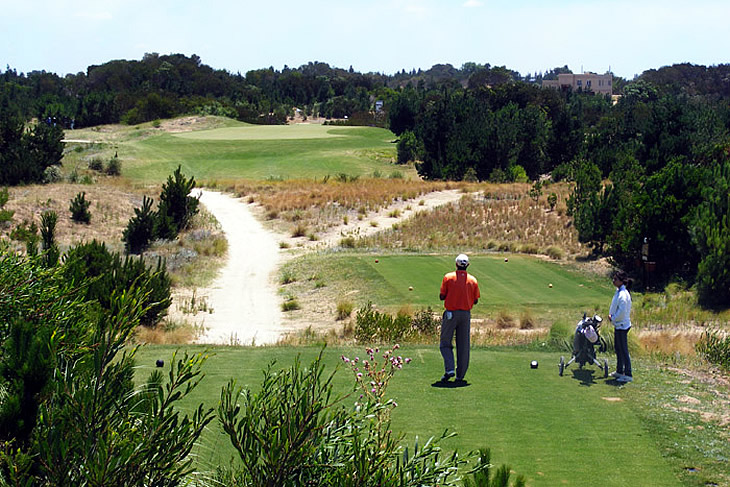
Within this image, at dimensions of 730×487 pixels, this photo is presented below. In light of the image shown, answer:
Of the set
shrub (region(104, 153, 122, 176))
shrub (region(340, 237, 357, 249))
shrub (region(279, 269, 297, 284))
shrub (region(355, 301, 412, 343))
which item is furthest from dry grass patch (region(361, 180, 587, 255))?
shrub (region(104, 153, 122, 176))

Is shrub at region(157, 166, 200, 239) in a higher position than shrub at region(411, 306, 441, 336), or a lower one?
higher

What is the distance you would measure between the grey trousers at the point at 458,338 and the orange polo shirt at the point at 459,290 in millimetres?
96

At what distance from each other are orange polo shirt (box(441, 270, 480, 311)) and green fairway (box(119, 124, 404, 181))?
54.8 meters

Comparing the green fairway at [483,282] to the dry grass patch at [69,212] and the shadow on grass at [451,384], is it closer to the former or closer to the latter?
the shadow on grass at [451,384]

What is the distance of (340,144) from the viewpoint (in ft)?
290

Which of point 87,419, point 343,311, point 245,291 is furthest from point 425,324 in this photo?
point 87,419

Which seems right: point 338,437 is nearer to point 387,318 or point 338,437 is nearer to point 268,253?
point 387,318

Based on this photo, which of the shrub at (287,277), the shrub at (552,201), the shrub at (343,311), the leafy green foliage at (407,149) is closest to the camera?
the shrub at (343,311)

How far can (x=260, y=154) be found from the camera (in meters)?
80.5

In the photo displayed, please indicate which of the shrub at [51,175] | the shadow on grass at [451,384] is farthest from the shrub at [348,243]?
the shadow on grass at [451,384]

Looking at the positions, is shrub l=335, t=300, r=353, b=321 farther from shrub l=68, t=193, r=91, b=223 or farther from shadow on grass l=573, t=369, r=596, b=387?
shrub l=68, t=193, r=91, b=223

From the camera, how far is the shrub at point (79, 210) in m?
37.1

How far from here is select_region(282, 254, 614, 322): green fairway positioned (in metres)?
22.7

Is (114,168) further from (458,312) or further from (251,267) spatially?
(458,312)
